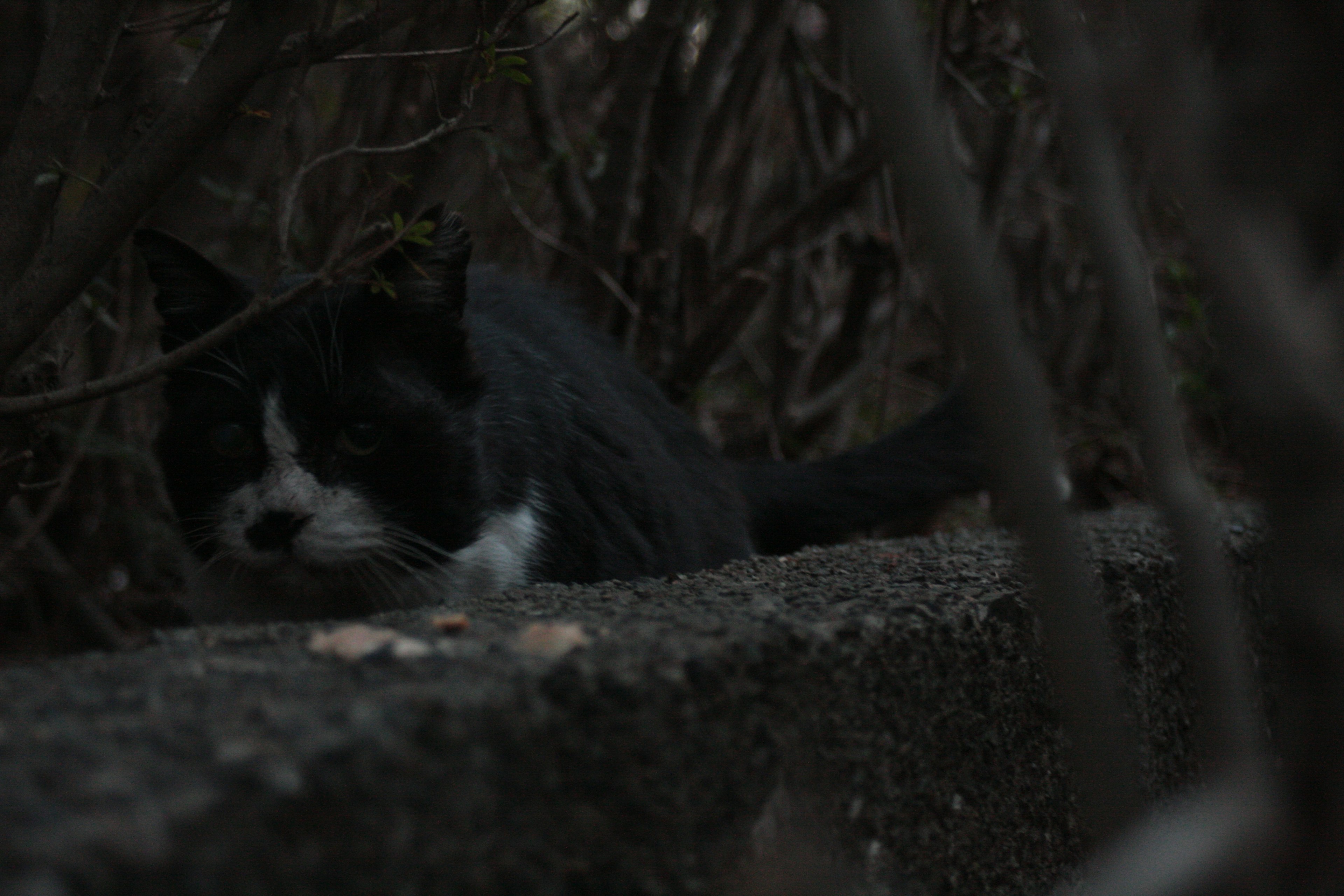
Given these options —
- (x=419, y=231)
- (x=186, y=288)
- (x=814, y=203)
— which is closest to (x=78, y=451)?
(x=186, y=288)

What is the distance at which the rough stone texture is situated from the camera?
75 centimetres

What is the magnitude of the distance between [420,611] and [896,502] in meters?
1.64

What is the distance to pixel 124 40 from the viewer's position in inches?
90.0

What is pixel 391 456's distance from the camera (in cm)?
190

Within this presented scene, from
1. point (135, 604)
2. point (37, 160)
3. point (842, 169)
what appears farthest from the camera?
point (135, 604)

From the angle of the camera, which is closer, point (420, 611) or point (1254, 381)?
point (1254, 381)

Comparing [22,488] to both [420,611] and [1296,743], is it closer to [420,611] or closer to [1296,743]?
[420,611]

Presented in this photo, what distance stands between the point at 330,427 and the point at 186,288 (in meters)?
0.37

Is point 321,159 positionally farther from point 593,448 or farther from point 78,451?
point 78,451

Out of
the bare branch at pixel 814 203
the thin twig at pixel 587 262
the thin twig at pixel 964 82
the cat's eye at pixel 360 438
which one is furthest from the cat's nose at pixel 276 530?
the thin twig at pixel 964 82

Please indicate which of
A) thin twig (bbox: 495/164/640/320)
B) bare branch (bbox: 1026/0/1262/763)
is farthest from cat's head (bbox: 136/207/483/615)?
bare branch (bbox: 1026/0/1262/763)

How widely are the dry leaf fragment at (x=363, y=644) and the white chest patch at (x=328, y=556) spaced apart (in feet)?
2.05

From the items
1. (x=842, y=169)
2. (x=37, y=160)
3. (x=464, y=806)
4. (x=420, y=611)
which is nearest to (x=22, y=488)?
(x=37, y=160)

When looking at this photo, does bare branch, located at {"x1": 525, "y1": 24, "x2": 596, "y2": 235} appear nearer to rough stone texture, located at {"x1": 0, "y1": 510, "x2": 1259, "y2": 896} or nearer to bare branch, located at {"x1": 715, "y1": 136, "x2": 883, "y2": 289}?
bare branch, located at {"x1": 715, "y1": 136, "x2": 883, "y2": 289}
